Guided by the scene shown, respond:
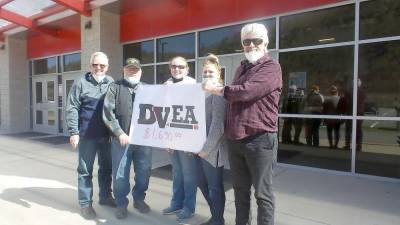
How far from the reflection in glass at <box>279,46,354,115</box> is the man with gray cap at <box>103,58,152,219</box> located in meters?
3.57

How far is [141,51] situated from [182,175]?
20.3ft

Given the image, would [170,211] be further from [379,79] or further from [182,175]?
[379,79]

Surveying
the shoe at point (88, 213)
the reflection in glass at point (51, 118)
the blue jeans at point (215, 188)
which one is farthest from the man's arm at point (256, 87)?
the reflection in glass at point (51, 118)

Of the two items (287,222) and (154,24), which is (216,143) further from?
(154,24)

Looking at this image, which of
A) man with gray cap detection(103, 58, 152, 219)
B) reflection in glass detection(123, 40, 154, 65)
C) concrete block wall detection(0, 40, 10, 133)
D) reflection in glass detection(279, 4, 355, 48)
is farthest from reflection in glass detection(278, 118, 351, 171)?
concrete block wall detection(0, 40, 10, 133)

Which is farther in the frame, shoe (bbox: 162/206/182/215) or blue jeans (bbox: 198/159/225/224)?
shoe (bbox: 162/206/182/215)

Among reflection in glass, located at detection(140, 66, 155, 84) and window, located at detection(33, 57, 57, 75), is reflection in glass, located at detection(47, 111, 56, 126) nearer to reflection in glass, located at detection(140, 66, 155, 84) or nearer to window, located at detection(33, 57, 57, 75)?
window, located at detection(33, 57, 57, 75)

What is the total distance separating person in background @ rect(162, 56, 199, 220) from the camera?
339 cm

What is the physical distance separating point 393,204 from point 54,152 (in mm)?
7040

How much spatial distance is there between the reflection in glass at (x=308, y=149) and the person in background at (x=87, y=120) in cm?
381

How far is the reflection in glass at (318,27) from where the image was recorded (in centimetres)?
558

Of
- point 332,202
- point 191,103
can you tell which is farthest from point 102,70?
point 332,202

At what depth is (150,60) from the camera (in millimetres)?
8891

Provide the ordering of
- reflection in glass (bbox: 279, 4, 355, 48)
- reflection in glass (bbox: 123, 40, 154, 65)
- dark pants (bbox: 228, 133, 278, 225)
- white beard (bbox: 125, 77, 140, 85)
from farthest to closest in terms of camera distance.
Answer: reflection in glass (bbox: 123, 40, 154, 65), reflection in glass (bbox: 279, 4, 355, 48), white beard (bbox: 125, 77, 140, 85), dark pants (bbox: 228, 133, 278, 225)
